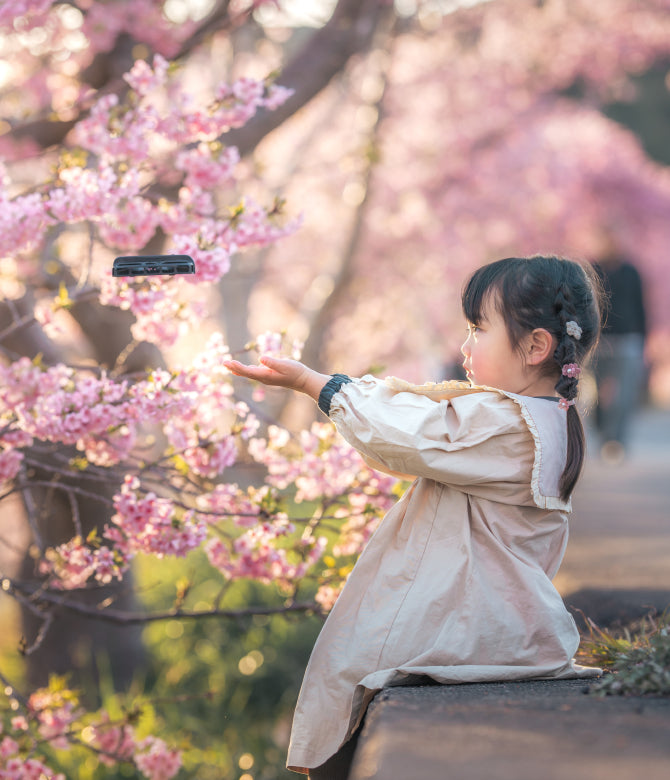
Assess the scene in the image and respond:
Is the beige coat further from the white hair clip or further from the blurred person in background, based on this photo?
the blurred person in background

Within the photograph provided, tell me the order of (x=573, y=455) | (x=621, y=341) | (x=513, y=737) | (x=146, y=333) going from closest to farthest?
(x=513, y=737)
(x=573, y=455)
(x=146, y=333)
(x=621, y=341)

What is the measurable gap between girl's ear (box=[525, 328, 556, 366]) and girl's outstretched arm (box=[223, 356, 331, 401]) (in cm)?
47

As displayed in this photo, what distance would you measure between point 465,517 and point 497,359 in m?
0.38

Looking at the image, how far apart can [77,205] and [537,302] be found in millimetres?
1339

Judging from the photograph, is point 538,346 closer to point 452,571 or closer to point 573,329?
point 573,329

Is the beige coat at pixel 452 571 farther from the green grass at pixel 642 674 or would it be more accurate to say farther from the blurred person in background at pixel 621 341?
the blurred person in background at pixel 621 341

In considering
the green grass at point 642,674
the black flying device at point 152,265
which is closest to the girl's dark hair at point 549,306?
the green grass at point 642,674

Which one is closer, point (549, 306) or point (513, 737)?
point (513, 737)

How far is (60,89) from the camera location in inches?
227

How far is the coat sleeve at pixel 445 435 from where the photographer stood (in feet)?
6.60

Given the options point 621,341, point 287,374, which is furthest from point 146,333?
point 621,341

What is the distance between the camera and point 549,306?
2205 mm

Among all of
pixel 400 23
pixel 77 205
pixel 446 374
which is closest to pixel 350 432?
pixel 77 205

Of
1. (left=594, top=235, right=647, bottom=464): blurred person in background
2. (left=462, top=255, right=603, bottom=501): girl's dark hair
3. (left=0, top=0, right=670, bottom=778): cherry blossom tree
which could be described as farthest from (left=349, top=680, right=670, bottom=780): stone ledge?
(left=594, top=235, right=647, bottom=464): blurred person in background
